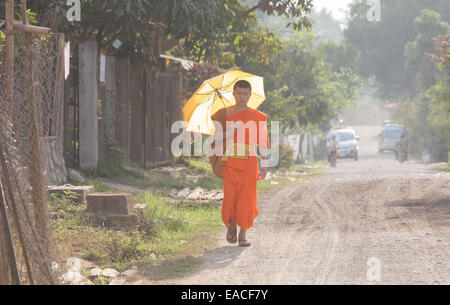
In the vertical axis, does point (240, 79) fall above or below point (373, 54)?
below

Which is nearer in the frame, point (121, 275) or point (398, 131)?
point (121, 275)

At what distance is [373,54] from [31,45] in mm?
53237

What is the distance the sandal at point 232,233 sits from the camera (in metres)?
8.14

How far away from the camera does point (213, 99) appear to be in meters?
8.80

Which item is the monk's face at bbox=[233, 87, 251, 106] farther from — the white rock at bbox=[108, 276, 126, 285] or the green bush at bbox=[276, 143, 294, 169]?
the green bush at bbox=[276, 143, 294, 169]

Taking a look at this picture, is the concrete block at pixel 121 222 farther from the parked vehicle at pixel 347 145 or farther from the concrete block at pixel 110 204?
the parked vehicle at pixel 347 145

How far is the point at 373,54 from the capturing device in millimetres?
56875

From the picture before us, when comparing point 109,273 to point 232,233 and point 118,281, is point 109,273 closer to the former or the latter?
point 118,281

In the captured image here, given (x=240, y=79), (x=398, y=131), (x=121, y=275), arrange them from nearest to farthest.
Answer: (x=121, y=275)
(x=240, y=79)
(x=398, y=131)

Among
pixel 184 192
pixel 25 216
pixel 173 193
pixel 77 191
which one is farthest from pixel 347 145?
pixel 25 216

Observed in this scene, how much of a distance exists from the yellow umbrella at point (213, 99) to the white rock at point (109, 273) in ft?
8.45

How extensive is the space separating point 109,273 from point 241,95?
264cm
